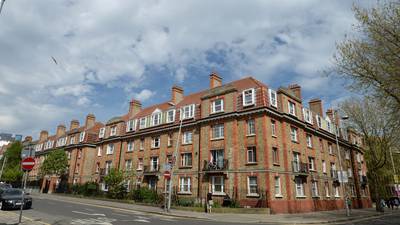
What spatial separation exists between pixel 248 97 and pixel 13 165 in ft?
201

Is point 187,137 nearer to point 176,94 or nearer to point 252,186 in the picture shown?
point 176,94

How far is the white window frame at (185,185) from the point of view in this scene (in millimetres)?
29430

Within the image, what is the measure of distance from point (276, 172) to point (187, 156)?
10.2 meters

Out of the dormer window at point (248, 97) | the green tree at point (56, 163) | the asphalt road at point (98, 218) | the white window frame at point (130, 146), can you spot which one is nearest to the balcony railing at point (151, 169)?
the white window frame at point (130, 146)

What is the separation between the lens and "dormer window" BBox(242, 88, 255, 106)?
2667 cm

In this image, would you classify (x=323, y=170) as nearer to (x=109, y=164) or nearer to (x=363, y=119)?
(x=363, y=119)

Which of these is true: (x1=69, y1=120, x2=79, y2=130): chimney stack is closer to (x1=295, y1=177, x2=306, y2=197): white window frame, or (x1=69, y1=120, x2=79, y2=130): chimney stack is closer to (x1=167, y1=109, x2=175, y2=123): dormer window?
(x1=167, y1=109, x2=175, y2=123): dormer window

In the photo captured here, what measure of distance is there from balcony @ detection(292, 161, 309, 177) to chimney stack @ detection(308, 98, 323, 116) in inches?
515

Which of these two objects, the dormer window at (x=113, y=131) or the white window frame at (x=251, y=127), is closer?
the white window frame at (x=251, y=127)

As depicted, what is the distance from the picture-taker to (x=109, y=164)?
135 feet

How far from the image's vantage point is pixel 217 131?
28.9 m

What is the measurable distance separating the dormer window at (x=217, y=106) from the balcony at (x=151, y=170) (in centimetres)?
1018

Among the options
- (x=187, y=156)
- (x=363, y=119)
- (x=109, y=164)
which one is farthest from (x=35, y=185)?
(x=363, y=119)

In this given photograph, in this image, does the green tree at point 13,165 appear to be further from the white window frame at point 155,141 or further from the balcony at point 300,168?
the balcony at point 300,168
